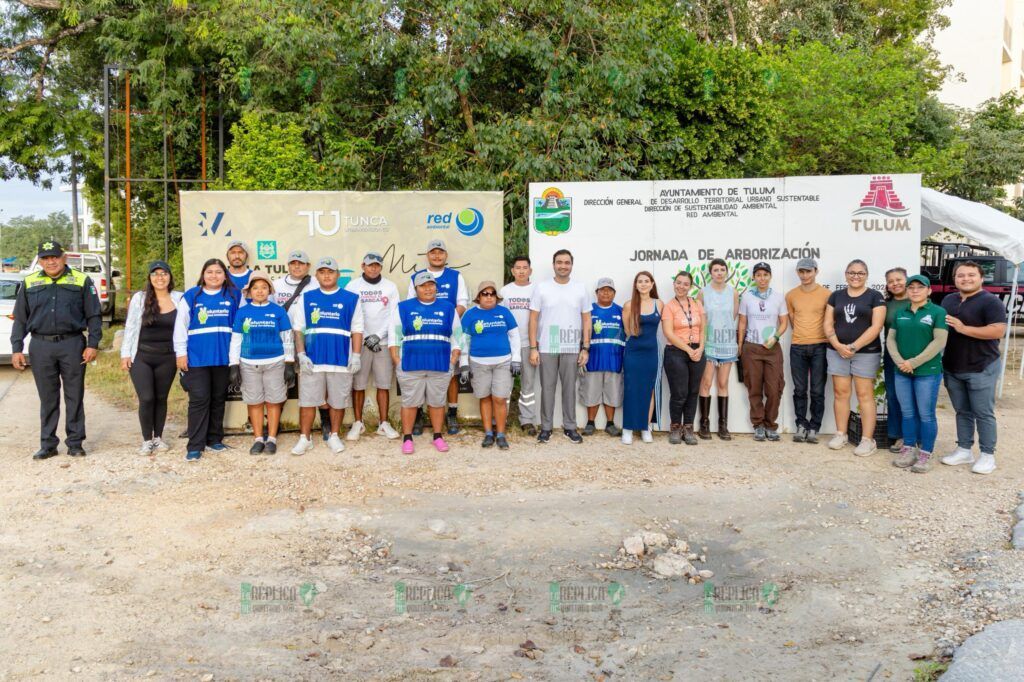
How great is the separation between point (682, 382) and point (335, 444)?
344 centimetres

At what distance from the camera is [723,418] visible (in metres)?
8.33

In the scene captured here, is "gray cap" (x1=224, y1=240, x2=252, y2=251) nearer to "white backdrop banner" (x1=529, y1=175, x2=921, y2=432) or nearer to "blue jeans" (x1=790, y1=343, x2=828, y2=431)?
"white backdrop banner" (x1=529, y1=175, x2=921, y2=432)

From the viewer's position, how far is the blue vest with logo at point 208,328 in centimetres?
734

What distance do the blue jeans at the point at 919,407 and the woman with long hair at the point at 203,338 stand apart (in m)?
6.15

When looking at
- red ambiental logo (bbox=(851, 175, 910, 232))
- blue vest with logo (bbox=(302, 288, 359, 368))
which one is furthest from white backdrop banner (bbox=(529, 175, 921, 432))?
blue vest with logo (bbox=(302, 288, 359, 368))

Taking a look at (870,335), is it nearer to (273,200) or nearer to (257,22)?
(273,200)

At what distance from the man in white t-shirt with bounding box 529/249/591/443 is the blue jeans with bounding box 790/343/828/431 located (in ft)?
6.81

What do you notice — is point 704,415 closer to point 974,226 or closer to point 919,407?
point 919,407

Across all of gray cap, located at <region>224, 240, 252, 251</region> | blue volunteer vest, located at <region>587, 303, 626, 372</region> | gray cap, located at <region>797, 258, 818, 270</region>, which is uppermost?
gray cap, located at <region>224, 240, 252, 251</region>

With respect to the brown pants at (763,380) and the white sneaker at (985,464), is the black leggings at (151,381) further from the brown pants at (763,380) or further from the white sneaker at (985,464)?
the white sneaker at (985,464)

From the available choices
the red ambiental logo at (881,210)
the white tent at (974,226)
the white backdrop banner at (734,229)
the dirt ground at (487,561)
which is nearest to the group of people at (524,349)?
the white backdrop banner at (734,229)

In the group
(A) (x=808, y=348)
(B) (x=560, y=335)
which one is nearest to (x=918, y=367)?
(A) (x=808, y=348)

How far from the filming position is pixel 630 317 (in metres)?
8.02

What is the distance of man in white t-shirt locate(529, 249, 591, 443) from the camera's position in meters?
8.07
